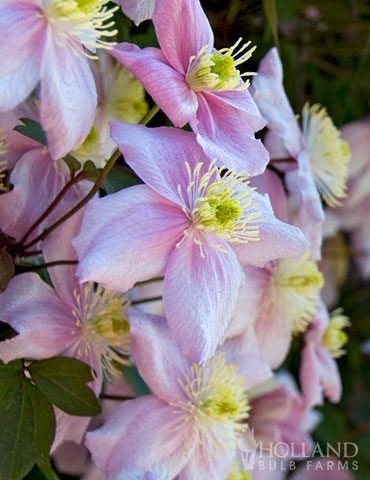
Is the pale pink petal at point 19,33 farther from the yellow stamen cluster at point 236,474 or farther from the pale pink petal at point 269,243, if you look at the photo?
the yellow stamen cluster at point 236,474

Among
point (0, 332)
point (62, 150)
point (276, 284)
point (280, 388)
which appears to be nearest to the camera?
point (62, 150)

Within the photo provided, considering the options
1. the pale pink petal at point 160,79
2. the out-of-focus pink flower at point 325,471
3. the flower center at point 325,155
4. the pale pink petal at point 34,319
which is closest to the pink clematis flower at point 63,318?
the pale pink petal at point 34,319

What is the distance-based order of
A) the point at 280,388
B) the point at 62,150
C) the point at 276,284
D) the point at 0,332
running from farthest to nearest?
the point at 280,388 → the point at 276,284 → the point at 0,332 → the point at 62,150

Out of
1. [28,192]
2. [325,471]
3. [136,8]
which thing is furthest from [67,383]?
[325,471]

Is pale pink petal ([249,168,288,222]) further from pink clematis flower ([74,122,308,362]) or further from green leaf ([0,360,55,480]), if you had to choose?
green leaf ([0,360,55,480])

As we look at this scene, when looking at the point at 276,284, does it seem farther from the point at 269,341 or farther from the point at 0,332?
the point at 0,332

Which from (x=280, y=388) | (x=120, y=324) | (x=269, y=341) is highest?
(x=120, y=324)

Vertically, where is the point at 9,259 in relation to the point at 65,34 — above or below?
below

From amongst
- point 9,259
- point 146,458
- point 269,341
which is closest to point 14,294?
point 9,259
